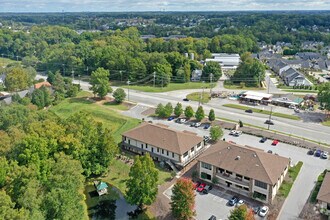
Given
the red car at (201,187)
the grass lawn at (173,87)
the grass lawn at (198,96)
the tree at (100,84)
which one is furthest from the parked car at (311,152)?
the tree at (100,84)

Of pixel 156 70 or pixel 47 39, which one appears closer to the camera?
pixel 156 70

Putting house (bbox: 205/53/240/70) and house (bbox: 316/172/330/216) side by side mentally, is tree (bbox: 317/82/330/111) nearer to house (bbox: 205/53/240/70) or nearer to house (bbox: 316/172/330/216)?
house (bbox: 316/172/330/216)

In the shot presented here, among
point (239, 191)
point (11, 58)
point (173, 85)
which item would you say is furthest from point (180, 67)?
point (11, 58)

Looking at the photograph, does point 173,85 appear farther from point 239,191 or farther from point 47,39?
point 47,39

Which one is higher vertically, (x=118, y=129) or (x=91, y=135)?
(x=91, y=135)

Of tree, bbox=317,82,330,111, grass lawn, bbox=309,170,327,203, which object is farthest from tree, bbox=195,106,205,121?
grass lawn, bbox=309,170,327,203

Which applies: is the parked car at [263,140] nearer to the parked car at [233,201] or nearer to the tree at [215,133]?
the tree at [215,133]

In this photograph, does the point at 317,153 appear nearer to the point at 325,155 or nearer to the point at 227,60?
the point at 325,155
